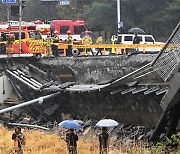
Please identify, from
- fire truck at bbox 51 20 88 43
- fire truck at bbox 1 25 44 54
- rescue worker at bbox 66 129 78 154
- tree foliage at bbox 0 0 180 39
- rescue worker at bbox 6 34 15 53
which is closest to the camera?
rescue worker at bbox 66 129 78 154

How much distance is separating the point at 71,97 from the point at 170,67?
26.9 ft

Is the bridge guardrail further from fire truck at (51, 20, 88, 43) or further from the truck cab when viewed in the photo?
fire truck at (51, 20, 88, 43)

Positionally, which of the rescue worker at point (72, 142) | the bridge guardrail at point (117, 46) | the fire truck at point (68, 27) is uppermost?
the fire truck at point (68, 27)

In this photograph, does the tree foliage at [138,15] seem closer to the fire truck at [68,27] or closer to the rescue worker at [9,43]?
the fire truck at [68,27]

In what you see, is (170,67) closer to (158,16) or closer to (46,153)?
(46,153)

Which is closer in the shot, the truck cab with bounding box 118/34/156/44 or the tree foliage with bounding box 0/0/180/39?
the truck cab with bounding box 118/34/156/44

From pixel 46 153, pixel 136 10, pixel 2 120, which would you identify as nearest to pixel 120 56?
pixel 2 120

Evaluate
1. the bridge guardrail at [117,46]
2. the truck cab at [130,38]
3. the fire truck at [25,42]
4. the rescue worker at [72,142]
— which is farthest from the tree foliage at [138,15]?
the rescue worker at [72,142]

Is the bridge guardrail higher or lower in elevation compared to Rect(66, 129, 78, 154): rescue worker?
higher

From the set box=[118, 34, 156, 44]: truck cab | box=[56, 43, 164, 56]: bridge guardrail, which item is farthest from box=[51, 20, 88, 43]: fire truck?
box=[56, 43, 164, 56]: bridge guardrail

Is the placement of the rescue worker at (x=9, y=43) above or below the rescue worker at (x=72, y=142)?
above

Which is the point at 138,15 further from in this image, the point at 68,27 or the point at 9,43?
the point at 9,43

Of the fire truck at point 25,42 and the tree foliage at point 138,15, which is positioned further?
the tree foliage at point 138,15

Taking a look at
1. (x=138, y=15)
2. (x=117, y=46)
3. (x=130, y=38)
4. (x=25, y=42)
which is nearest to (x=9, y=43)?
(x=25, y=42)
